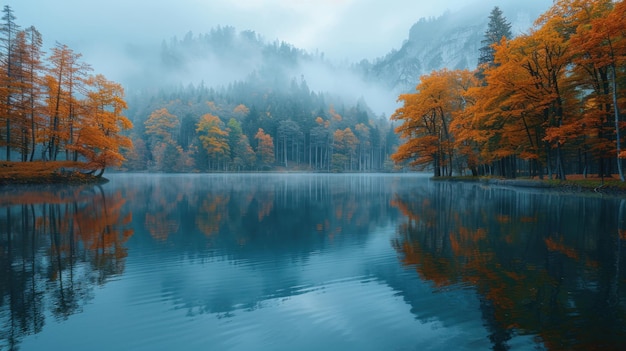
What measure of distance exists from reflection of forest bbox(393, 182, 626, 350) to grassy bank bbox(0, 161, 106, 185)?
34472mm

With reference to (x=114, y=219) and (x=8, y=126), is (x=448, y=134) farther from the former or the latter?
(x=8, y=126)

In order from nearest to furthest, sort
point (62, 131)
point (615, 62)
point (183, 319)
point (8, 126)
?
1. point (183, 319)
2. point (615, 62)
3. point (8, 126)
4. point (62, 131)

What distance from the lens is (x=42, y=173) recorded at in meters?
33.3

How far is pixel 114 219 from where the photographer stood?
48.2 feet

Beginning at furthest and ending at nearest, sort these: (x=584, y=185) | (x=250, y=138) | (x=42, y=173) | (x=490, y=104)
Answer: (x=250, y=138)
(x=42, y=173)
(x=490, y=104)
(x=584, y=185)

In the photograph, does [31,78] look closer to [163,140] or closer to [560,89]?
[560,89]

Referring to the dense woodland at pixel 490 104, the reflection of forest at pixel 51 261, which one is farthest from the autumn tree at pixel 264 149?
the reflection of forest at pixel 51 261

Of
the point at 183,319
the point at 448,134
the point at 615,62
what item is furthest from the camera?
the point at 448,134

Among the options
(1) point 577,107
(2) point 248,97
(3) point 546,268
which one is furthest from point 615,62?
(2) point 248,97

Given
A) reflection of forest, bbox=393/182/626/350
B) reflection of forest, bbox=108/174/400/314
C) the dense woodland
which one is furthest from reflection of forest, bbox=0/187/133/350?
the dense woodland

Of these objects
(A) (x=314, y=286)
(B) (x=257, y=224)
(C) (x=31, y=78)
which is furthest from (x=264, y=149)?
(A) (x=314, y=286)

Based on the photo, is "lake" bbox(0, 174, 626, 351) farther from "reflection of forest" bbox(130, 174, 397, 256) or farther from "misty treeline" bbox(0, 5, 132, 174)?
"misty treeline" bbox(0, 5, 132, 174)

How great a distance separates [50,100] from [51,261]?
118 feet

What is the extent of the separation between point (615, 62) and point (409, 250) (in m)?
22.2
